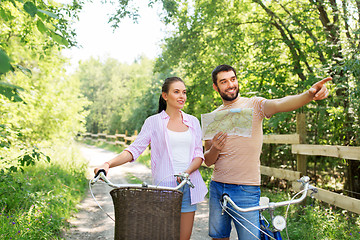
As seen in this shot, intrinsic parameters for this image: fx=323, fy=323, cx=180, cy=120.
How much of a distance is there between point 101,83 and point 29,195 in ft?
138

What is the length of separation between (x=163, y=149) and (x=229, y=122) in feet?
2.03

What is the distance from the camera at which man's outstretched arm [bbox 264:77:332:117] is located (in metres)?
2.06

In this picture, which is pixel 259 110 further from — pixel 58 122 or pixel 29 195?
pixel 58 122

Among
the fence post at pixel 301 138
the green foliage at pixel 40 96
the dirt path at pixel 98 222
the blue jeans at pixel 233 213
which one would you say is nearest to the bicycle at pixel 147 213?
the blue jeans at pixel 233 213

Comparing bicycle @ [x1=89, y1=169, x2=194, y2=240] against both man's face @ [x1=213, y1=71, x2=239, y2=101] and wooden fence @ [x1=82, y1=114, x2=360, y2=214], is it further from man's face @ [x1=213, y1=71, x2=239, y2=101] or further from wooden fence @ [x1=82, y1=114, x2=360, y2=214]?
wooden fence @ [x1=82, y1=114, x2=360, y2=214]

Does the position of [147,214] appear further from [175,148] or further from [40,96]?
[40,96]

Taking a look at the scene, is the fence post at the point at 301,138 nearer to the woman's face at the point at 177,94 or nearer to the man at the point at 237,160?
the man at the point at 237,160

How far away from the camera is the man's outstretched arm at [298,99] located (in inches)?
81.0

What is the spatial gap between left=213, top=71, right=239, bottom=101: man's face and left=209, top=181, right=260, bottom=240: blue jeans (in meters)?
0.71

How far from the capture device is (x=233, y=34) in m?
Answer: 8.98

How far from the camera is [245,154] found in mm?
2510

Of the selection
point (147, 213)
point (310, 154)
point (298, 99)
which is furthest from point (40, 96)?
point (298, 99)

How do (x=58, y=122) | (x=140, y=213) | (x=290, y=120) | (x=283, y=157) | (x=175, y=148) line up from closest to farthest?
(x=140, y=213)
(x=175, y=148)
(x=290, y=120)
(x=283, y=157)
(x=58, y=122)

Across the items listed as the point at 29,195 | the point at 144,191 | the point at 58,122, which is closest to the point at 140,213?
the point at 144,191
